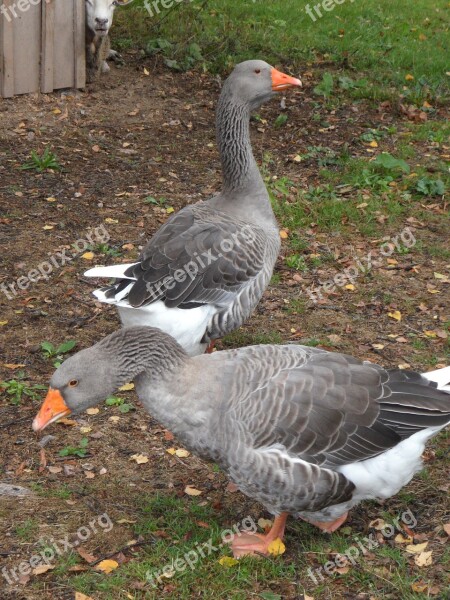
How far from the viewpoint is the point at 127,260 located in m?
7.30

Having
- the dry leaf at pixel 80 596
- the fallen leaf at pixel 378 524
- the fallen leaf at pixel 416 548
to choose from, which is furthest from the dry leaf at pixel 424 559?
the dry leaf at pixel 80 596

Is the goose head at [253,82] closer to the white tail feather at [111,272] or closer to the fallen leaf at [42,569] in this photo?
the white tail feather at [111,272]

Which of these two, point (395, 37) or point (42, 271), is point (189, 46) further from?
point (42, 271)

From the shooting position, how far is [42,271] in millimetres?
7086

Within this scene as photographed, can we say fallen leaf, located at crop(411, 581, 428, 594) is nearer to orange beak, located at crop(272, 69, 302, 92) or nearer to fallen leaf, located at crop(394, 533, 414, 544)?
fallen leaf, located at crop(394, 533, 414, 544)

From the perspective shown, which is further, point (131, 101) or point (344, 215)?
point (131, 101)

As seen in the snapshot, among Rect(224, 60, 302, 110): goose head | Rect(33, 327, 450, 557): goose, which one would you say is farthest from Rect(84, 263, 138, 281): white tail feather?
Rect(224, 60, 302, 110): goose head

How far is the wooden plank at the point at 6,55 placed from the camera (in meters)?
9.32

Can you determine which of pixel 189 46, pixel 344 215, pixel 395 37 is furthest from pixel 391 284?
pixel 395 37

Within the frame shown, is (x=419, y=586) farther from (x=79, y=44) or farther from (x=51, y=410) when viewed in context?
(x=79, y=44)

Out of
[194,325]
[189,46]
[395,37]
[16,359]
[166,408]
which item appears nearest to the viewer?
[166,408]

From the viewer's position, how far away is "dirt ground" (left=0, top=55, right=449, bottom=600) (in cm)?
478

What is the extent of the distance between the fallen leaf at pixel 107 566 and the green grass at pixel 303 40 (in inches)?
306

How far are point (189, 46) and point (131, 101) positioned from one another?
5.26 feet
